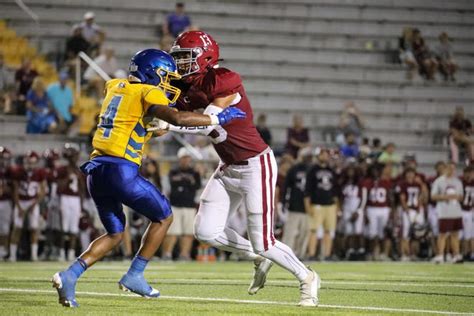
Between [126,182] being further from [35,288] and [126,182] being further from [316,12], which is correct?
[316,12]

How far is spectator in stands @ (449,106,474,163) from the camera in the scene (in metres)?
19.2

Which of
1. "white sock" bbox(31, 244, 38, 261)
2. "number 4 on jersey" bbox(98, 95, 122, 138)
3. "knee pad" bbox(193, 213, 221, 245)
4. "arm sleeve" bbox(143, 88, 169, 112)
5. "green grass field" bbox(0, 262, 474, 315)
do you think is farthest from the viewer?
"white sock" bbox(31, 244, 38, 261)

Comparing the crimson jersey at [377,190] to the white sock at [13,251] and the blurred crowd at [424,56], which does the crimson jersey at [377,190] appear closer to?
the blurred crowd at [424,56]

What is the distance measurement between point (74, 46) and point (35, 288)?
9.91 metres

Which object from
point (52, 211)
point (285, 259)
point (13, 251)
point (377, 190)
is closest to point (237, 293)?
point (285, 259)

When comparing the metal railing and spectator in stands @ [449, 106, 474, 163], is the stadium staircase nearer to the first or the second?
the metal railing

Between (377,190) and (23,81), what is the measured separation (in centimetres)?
592

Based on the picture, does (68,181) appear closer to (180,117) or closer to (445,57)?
(180,117)

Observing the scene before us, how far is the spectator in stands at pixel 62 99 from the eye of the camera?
682 inches

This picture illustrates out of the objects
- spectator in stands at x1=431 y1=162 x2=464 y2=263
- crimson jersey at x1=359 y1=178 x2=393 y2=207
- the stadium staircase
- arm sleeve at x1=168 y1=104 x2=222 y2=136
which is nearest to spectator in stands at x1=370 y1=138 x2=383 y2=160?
crimson jersey at x1=359 y1=178 x2=393 y2=207

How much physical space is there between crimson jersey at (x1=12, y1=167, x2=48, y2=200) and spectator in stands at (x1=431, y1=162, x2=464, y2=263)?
232 inches

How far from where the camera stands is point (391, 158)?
18.3 m

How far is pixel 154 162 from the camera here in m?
15.7

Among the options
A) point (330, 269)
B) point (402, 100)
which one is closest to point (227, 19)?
point (402, 100)
